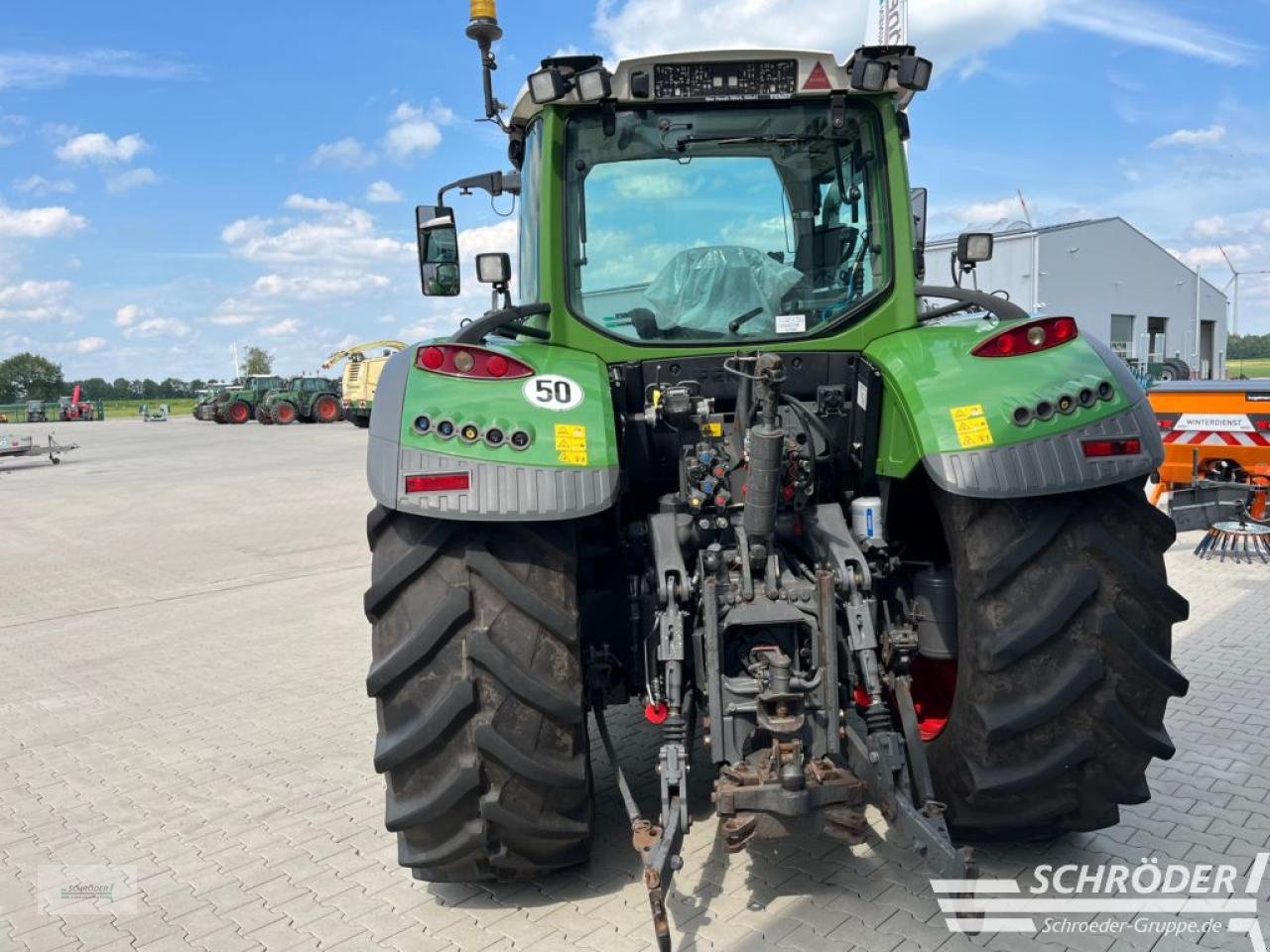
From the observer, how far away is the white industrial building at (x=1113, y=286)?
95.5 ft

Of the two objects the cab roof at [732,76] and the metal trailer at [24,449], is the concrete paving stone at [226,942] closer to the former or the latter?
the cab roof at [732,76]

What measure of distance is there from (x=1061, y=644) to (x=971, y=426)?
694mm

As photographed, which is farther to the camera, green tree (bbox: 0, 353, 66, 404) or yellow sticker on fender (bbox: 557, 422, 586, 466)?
green tree (bbox: 0, 353, 66, 404)

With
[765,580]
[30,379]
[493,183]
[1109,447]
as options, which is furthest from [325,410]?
[30,379]

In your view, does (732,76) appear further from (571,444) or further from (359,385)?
(359,385)

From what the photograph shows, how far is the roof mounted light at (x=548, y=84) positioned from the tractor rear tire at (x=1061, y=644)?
1991 mm

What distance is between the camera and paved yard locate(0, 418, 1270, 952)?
120 inches

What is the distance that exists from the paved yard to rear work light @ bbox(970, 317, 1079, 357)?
67.2 inches

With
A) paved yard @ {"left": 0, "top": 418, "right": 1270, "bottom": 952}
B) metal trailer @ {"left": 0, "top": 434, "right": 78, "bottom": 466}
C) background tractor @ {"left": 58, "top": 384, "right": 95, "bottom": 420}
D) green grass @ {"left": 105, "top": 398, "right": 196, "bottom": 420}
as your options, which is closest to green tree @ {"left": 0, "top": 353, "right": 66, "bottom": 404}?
green grass @ {"left": 105, "top": 398, "right": 196, "bottom": 420}

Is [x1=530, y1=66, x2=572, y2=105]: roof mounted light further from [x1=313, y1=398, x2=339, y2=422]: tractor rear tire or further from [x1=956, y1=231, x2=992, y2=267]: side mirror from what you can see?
[x1=313, y1=398, x2=339, y2=422]: tractor rear tire

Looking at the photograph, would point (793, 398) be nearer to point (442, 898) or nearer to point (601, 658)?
point (601, 658)

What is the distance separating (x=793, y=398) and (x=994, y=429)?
2.65 ft

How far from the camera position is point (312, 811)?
4016 millimetres

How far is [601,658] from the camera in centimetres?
336
